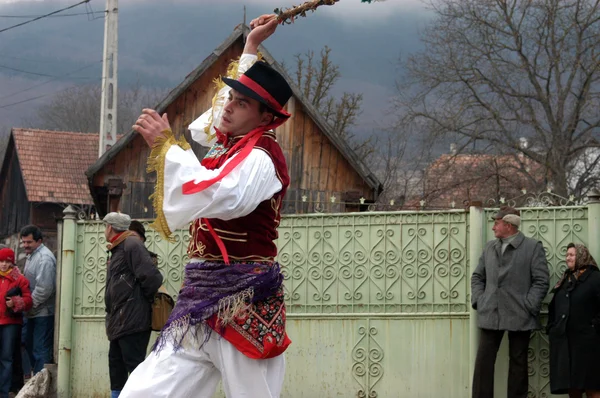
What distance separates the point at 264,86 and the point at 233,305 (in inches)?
44.4

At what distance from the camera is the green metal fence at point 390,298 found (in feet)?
31.5

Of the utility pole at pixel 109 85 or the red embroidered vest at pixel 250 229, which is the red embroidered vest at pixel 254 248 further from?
the utility pole at pixel 109 85

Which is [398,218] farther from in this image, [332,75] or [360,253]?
[332,75]

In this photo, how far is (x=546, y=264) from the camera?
909 centimetres

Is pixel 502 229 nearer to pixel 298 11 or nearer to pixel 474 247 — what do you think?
pixel 474 247

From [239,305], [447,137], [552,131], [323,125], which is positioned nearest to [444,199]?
[447,137]

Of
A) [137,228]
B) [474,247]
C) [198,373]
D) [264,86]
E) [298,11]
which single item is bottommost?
[198,373]

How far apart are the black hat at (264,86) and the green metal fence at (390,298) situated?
15.6ft

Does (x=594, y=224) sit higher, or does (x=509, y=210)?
(x=509, y=210)

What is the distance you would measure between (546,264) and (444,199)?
48.8 feet

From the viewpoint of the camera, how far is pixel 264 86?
5.19 metres

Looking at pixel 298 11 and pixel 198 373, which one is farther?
pixel 298 11

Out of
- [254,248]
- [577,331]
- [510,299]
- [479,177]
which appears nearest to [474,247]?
[510,299]

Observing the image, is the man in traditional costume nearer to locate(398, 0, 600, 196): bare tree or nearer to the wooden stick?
the wooden stick
